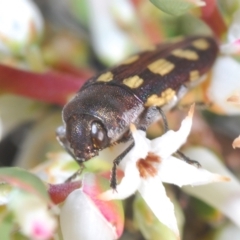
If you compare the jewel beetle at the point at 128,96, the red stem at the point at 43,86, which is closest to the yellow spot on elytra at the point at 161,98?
the jewel beetle at the point at 128,96

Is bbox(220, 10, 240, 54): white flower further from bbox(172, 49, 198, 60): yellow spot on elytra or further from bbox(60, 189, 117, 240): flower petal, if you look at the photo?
bbox(60, 189, 117, 240): flower petal

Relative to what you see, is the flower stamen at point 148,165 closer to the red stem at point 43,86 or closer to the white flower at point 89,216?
the white flower at point 89,216

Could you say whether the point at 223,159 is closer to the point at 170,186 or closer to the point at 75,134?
the point at 170,186

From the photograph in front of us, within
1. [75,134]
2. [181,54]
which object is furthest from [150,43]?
[75,134]

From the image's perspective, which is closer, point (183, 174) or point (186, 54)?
point (183, 174)

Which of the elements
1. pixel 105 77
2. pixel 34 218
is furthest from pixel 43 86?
pixel 34 218

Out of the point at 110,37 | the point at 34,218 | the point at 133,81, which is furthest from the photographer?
the point at 110,37

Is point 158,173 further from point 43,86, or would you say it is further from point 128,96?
point 43,86
